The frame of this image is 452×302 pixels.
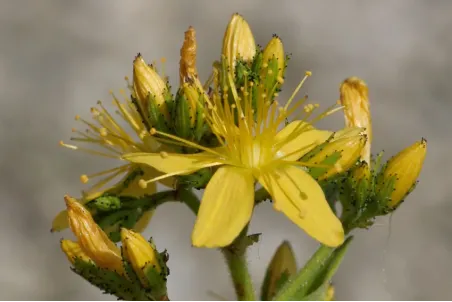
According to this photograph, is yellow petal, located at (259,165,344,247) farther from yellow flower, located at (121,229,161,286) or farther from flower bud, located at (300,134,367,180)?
yellow flower, located at (121,229,161,286)

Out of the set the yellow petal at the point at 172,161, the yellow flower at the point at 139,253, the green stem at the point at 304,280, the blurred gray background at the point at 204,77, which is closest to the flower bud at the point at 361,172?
the green stem at the point at 304,280

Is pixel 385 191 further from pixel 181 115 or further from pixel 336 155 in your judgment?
pixel 181 115

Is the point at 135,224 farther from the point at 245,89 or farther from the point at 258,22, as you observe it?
the point at 258,22

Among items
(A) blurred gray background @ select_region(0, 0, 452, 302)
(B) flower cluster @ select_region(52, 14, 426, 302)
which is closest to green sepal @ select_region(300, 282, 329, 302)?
(B) flower cluster @ select_region(52, 14, 426, 302)

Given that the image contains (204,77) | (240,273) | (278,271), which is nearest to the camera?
(240,273)

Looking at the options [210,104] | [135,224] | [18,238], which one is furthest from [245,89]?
[18,238]

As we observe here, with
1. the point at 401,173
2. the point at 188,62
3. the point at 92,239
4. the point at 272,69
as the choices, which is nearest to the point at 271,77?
the point at 272,69

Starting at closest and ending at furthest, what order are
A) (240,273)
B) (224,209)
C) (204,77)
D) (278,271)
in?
1. (224,209)
2. (240,273)
3. (278,271)
4. (204,77)
